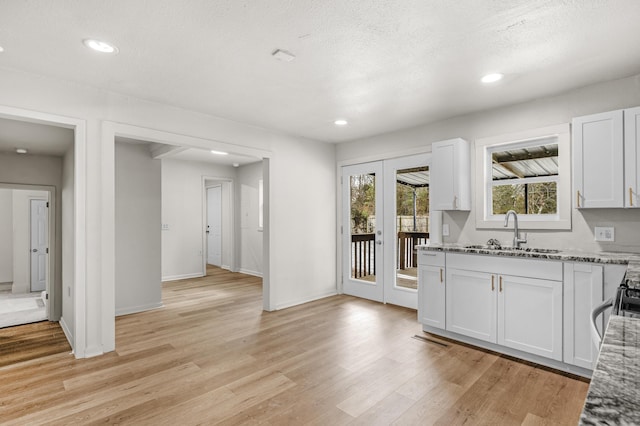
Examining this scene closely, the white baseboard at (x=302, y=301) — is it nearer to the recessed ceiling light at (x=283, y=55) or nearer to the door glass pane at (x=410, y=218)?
the door glass pane at (x=410, y=218)

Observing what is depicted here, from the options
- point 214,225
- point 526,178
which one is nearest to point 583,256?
point 526,178

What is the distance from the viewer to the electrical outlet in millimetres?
2962

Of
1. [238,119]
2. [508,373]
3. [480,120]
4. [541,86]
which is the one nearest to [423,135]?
[480,120]

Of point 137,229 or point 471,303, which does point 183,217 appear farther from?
point 471,303

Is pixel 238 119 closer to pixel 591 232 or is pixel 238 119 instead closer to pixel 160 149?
pixel 160 149

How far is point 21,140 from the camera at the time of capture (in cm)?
390

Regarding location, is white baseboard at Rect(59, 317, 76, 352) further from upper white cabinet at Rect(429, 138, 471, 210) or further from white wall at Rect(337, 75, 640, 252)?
white wall at Rect(337, 75, 640, 252)

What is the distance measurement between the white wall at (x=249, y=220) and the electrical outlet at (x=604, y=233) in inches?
223

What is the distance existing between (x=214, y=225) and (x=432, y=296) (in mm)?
6291

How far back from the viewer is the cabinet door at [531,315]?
2764mm

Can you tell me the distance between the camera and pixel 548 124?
332 centimetres

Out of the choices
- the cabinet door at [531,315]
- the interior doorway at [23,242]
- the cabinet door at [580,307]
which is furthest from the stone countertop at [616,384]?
the interior doorway at [23,242]

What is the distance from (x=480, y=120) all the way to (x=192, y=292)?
5.02m

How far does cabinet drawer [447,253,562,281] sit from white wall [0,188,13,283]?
26.0 ft
